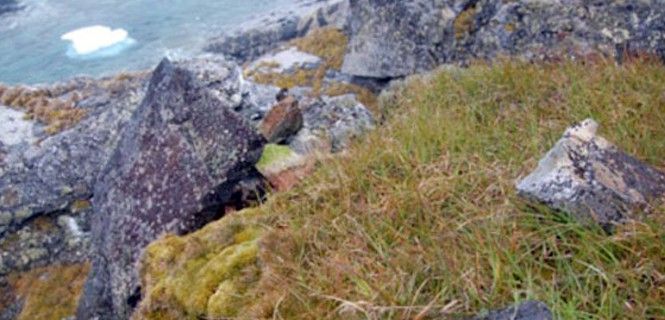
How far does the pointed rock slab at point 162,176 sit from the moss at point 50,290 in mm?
2145

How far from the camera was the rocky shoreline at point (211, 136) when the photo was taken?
6.70 m

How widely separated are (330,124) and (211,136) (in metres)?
2.19

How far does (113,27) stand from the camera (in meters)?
33.0

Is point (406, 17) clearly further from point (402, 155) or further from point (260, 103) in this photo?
point (402, 155)

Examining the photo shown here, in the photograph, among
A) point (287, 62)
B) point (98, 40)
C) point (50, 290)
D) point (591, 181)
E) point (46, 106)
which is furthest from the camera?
point (98, 40)

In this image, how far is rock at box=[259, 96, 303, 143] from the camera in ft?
26.5

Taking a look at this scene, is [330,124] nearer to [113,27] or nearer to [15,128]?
[15,128]

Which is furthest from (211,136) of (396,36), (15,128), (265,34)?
(265,34)

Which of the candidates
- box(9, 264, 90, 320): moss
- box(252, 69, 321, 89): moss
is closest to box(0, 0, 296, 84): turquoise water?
box(252, 69, 321, 89): moss

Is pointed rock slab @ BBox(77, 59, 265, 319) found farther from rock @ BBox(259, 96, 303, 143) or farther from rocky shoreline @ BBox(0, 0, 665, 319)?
rock @ BBox(259, 96, 303, 143)

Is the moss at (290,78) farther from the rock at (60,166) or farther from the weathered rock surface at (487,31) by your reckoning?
the rock at (60,166)

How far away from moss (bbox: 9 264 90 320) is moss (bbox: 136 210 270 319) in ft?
14.5

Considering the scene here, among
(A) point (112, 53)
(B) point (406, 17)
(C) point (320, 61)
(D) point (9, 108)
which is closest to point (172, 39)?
(A) point (112, 53)

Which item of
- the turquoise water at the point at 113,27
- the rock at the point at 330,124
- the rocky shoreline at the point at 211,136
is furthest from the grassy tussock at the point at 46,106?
the turquoise water at the point at 113,27
